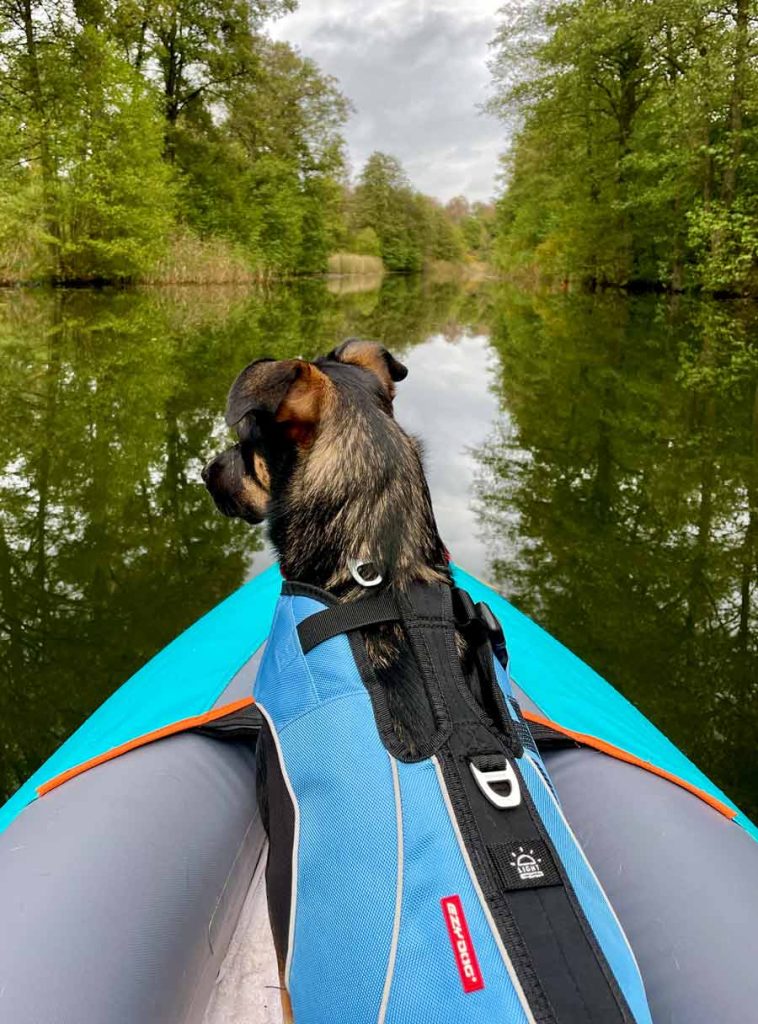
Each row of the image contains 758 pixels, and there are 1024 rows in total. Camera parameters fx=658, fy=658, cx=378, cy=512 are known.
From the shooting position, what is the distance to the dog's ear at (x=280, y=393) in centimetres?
176

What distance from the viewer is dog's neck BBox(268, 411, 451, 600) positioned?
65.9 inches

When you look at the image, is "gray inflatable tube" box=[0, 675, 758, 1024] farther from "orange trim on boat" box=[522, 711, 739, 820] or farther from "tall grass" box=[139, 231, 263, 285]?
"tall grass" box=[139, 231, 263, 285]

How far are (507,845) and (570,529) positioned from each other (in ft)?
13.0

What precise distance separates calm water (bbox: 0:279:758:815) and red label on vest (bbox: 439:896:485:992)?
2.00 meters

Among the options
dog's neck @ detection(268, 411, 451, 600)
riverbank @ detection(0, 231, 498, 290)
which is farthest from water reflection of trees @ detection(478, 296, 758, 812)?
riverbank @ detection(0, 231, 498, 290)

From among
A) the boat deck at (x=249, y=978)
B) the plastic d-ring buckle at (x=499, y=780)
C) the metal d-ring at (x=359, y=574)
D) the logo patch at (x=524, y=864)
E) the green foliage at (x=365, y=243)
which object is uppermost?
the green foliage at (x=365, y=243)

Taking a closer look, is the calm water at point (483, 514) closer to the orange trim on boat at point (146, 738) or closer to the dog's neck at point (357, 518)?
the orange trim on boat at point (146, 738)

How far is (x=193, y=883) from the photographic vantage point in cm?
158

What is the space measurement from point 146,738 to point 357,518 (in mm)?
877

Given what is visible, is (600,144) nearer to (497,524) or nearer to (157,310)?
(157,310)

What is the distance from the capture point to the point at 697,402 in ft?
25.1

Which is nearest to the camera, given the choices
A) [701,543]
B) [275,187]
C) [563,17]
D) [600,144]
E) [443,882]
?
[443,882]

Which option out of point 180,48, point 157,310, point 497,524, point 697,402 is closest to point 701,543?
point 497,524

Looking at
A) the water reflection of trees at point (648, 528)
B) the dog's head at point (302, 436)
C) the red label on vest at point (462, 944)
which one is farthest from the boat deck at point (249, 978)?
the water reflection of trees at point (648, 528)
